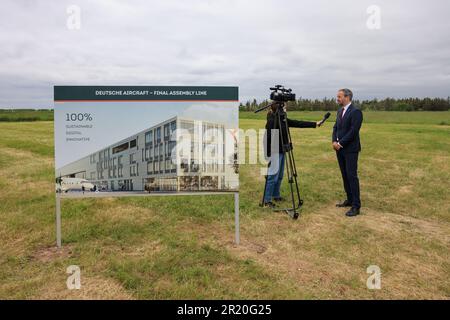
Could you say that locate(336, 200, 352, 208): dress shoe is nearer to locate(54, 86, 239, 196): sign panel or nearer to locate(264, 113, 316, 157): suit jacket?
locate(264, 113, 316, 157): suit jacket

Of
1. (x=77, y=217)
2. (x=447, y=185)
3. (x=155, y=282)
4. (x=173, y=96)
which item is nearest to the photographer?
(x=155, y=282)

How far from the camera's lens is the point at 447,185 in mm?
10648

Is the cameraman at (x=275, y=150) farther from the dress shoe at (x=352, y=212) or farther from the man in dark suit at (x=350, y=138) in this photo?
the dress shoe at (x=352, y=212)

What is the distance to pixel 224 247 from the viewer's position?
18.9 feet

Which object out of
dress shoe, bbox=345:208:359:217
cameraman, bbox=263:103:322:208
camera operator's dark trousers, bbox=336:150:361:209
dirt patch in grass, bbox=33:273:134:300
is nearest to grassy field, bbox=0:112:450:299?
dirt patch in grass, bbox=33:273:134:300

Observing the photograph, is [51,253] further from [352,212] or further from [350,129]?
[350,129]

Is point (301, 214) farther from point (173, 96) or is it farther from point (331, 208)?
point (173, 96)

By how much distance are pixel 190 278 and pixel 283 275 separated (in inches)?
49.0

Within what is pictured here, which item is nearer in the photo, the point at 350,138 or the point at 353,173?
the point at 350,138

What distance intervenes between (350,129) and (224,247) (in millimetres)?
3591

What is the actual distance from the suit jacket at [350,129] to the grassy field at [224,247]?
1477 millimetres

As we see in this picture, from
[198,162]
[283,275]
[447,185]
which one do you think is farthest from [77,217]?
[447,185]

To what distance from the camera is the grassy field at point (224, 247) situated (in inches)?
175

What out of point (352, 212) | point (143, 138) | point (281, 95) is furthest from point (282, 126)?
point (143, 138)
